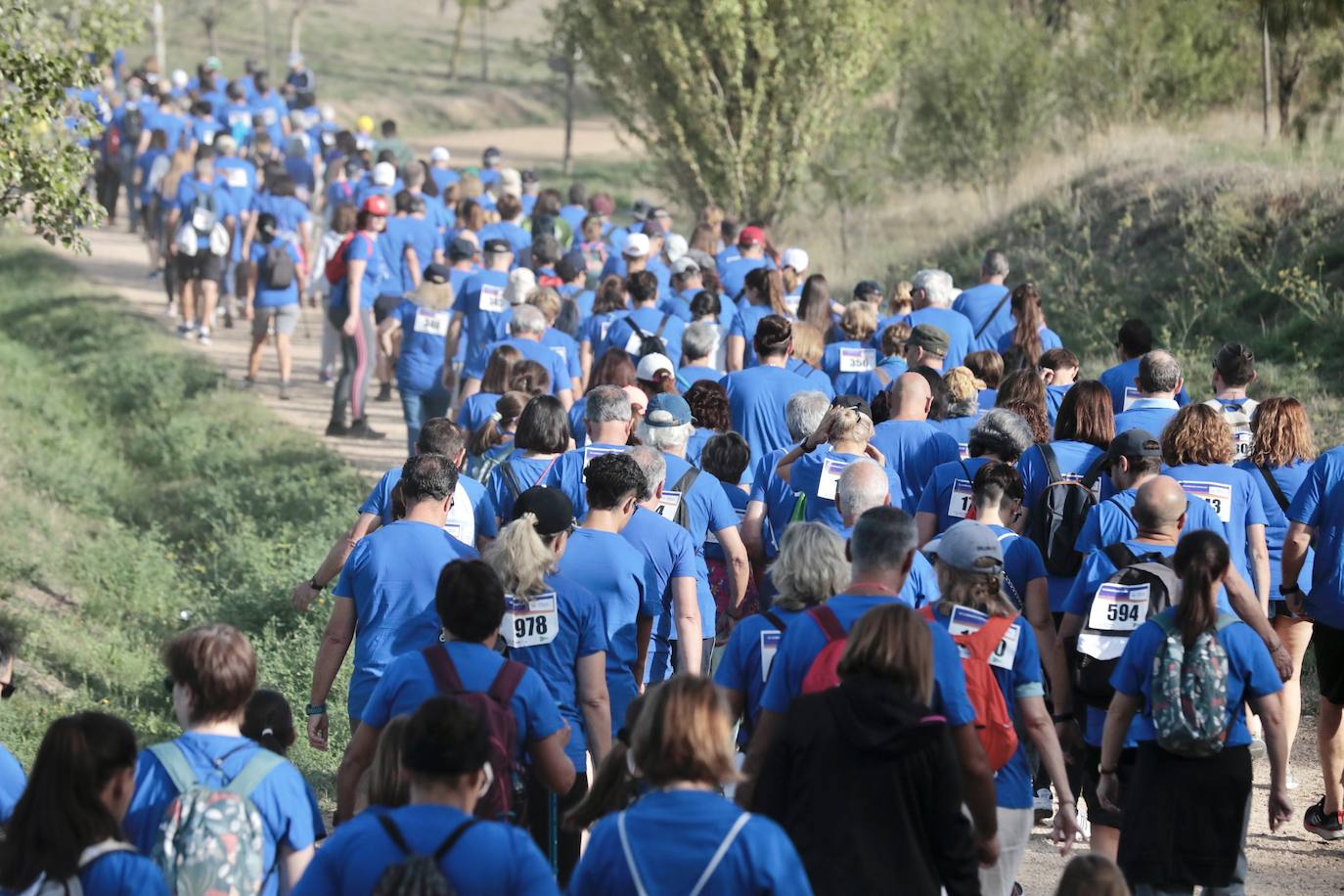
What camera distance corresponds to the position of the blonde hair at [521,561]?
20.4ft

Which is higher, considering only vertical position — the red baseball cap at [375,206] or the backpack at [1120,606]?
the red baseball cap at [375,206]

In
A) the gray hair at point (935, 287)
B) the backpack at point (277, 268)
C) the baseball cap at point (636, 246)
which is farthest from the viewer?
the backpack at point (277, 268)

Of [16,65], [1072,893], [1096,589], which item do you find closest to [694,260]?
[16,65]

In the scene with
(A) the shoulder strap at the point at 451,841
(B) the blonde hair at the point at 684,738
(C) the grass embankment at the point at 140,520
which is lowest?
(C) the grass embankment at the point at 140,520

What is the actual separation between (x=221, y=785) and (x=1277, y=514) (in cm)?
546

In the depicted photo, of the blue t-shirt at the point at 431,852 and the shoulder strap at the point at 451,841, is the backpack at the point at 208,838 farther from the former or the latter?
the shoulder strap at the point at 451,841

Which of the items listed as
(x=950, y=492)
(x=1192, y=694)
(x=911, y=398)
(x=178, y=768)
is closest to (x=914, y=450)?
(x=911, y=398)

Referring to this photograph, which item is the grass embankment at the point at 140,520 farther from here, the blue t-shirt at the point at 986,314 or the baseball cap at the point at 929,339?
the blue t-shirt at the point at 986,314

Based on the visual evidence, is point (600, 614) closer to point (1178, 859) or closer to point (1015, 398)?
point (1178, 859)

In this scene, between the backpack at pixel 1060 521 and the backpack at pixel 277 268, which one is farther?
the backpack at pixel 277 268

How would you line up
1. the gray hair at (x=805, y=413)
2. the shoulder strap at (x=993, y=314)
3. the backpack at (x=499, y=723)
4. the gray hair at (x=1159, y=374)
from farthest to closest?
1. the shoulder strap at (x=993, y=314)
2. the gray hair at (x=1159, y=374)
3. the gray hair at (x=805, y=413)
4. the backpack at (x=499, y=723)

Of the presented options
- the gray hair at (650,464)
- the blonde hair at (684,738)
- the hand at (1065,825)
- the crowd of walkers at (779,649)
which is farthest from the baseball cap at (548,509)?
the blonde hair at (684,738)

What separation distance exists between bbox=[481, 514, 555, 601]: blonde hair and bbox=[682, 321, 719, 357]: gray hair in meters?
4.40

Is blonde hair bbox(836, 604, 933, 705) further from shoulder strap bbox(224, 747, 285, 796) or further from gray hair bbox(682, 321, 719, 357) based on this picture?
gray hair bbox(682, 321, 719, 357)
